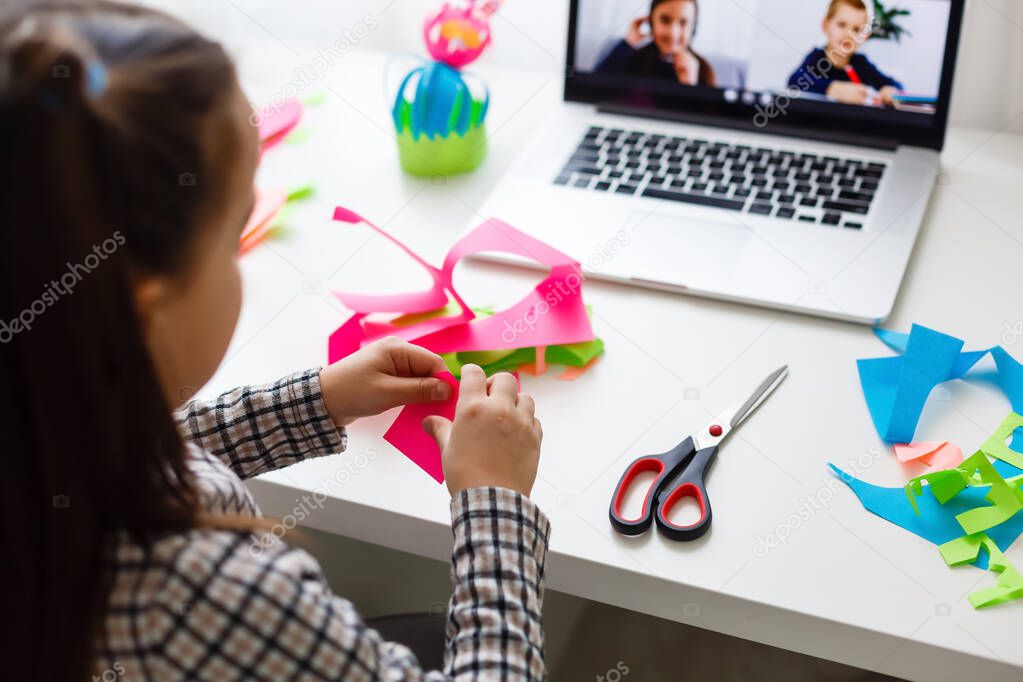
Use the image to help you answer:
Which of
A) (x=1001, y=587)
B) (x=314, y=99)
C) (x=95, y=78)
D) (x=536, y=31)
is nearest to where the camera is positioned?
(x=95, y=78)

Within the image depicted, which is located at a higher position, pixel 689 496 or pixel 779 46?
pixel 779 46

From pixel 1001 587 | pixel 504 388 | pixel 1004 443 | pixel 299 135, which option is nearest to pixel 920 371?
pixel 1004 443

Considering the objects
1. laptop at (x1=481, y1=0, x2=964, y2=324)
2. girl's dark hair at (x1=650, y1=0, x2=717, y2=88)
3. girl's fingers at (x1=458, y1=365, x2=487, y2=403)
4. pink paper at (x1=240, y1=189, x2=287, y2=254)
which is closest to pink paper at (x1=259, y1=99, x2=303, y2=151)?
pink paper at (x1=240, y1=189, x2=287, y2=254)

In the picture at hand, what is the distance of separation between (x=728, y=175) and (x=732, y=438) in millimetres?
358

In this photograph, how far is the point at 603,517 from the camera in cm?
62

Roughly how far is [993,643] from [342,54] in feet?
3.25

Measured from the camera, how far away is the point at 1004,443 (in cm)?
66

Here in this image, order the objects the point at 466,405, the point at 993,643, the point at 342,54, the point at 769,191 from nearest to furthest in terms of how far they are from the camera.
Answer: the point at 993,643, the point at 466,405, the point at 769,191, the point at 342,54

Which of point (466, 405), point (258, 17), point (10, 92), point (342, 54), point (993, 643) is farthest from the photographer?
point (258, 17)

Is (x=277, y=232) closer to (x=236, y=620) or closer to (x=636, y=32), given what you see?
(x=636, y=32)

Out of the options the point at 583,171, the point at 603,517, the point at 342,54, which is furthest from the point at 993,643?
the point at 342,54

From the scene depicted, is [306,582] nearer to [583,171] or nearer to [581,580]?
[581,580]

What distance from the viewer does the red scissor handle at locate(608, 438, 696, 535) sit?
610mm

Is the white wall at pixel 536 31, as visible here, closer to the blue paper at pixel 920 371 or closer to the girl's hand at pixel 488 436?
the blue paper at pixel 920 371
